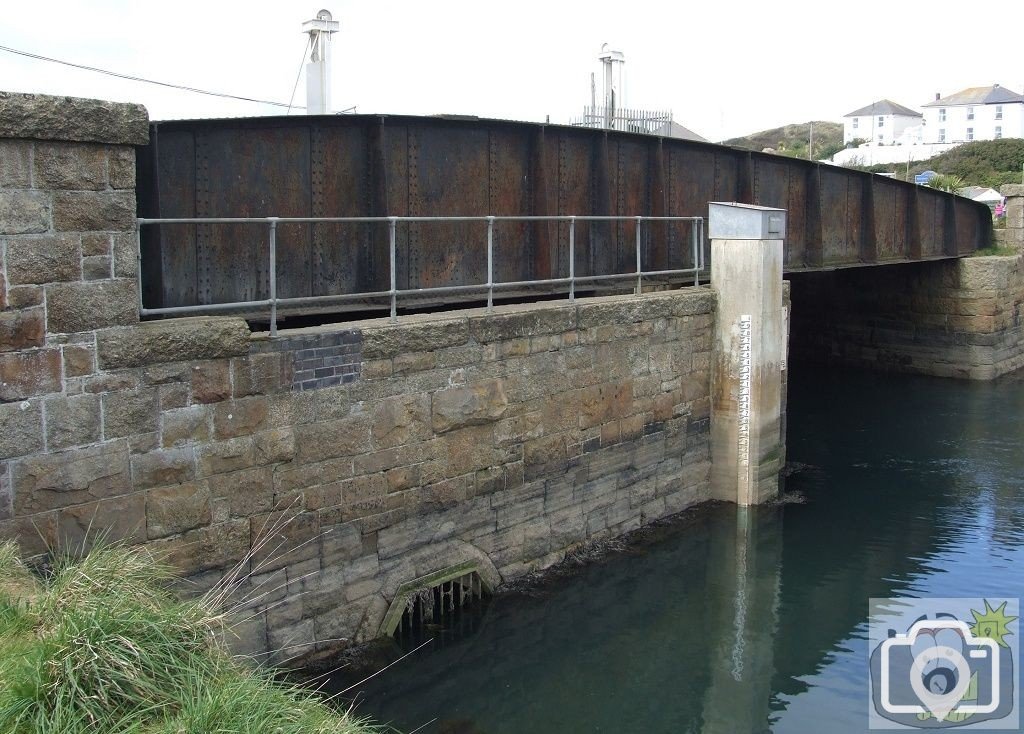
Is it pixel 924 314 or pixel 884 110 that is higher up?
pixel 884 110

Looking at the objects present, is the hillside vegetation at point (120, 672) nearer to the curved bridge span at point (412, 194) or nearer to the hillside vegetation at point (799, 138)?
the curved bridge span at point (412, 194)

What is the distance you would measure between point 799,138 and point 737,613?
105 m

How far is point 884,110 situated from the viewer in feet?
350

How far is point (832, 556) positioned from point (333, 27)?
9.43m

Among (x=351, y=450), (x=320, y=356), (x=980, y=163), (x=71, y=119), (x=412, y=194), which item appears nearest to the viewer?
(x=71, y=119)

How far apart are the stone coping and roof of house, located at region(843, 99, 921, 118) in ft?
357

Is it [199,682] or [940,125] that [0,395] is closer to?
[199,682]

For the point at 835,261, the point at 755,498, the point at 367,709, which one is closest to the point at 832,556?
the point at 755,498

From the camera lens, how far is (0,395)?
23.1 feet

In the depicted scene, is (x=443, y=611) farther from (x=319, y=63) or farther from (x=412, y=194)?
(x=319, y=63)

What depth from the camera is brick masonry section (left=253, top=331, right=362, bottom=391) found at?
8773 mm

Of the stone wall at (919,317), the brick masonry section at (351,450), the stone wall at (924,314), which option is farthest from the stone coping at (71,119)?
the stone wall at (924,314)

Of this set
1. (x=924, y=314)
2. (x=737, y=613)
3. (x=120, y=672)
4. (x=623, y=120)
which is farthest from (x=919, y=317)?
(x=120, y=672)

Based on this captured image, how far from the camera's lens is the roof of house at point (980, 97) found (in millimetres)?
101375
